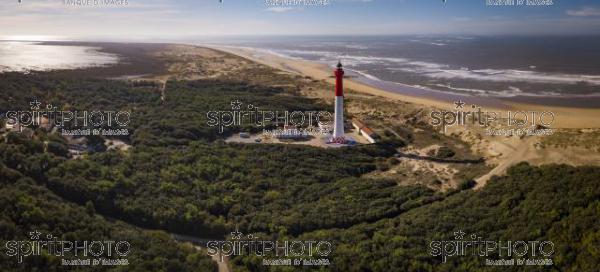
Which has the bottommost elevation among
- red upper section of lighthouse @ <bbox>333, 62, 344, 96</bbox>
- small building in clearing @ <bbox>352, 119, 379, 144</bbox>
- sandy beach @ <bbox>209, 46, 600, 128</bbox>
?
small building in clearing @ <bbox>352, 119, 379, 144</bbox>

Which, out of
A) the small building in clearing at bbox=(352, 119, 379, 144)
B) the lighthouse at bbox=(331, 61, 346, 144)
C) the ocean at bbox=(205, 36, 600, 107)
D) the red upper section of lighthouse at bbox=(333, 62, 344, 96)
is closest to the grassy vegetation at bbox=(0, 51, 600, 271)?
the small building in clearing at bbox=(352, 119, 379, 144)

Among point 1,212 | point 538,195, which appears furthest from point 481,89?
point 1,212

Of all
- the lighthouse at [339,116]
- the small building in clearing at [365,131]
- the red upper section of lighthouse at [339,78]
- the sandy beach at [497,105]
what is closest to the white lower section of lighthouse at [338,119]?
the lighthouse at [339,116]

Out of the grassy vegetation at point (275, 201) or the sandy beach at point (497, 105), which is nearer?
the grassy vegetation at point (275, 201)

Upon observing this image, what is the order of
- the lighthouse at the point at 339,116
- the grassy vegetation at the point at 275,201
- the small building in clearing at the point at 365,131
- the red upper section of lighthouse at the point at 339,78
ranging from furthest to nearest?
the small building in clearing at the point at 365,131, the lighthouse at the point at 339,116, the red upper section of lighthouse at the point at 339,78, the grassy vegetation at the point at 275,201

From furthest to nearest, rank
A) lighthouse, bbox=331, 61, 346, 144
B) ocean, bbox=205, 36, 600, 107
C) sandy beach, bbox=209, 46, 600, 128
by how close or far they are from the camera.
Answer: ocean, bbox=205, 36, 600, 107 < sandy beach, bbox=209, 46, 600, 128 < lighthouse, bbox=331, 61, 346, 144

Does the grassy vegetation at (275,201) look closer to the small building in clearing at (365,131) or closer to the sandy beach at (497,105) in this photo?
the small building in clearing at (365,131)

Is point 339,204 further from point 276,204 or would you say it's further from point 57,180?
point 57,180

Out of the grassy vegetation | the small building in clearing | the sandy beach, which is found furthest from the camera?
the sandy beach

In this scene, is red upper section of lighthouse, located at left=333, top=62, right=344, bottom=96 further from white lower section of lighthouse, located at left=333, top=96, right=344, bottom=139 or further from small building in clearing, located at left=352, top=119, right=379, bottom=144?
small building in clearing, located at left=352, top=119, right=379, bottom=144

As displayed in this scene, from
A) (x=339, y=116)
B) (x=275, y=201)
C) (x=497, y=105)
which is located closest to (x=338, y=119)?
(x=339, y=116)

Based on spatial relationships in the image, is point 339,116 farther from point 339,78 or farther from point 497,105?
→ point 497,105
